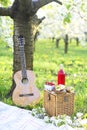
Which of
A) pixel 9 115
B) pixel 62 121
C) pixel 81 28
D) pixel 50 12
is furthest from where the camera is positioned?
pixel 81 28

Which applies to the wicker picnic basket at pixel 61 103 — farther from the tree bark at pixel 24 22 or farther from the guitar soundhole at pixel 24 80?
the tree bark at pixel 24 22

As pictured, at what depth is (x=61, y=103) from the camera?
8109mm

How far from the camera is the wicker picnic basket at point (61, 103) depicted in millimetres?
8070

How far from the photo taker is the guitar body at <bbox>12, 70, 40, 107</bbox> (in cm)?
909

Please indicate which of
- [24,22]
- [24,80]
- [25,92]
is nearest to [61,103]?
[25,92]

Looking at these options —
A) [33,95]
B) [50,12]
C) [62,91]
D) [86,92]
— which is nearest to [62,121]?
[62,91]

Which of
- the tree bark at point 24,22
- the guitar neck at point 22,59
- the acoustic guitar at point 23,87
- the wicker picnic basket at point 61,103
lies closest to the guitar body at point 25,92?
the acoustic guitar at point 23,87

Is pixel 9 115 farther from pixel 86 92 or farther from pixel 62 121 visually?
pixel 86 92

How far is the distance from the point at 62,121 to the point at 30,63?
2.43m

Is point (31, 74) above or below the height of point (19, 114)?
above

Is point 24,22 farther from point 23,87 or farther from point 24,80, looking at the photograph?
point 23,87

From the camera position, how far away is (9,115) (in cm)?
811

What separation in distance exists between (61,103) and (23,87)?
4.37ft

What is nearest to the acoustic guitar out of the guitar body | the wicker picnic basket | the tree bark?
the guitar body
